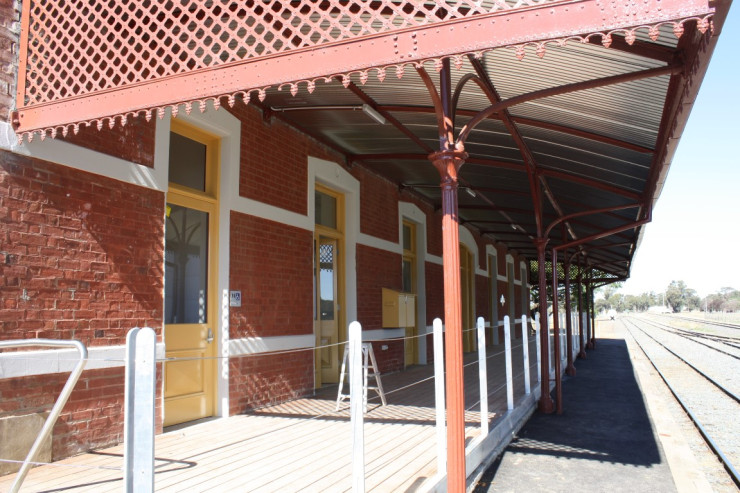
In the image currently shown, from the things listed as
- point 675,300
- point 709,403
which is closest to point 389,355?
point 709,403

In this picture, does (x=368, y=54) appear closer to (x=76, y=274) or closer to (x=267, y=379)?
(x=76, y=274)

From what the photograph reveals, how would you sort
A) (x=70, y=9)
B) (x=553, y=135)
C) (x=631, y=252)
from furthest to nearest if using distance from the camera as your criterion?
(x=631, y=252), (x=553, y=135), (x=70, y=9)

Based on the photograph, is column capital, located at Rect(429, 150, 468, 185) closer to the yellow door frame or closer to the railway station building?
the railway station building

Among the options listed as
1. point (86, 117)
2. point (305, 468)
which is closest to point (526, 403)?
point (305, 468)

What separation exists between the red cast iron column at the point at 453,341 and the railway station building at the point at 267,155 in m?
0.02

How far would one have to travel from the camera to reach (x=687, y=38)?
413 centimetres

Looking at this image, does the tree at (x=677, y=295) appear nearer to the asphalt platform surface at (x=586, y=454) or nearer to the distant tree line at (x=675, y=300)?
the distant tree line at (x=675, y=300)

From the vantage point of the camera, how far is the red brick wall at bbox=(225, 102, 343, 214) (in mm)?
6883

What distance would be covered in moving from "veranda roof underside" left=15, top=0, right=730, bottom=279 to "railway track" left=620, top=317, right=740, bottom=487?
3.26 m

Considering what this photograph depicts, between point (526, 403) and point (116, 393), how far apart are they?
16.9 ft

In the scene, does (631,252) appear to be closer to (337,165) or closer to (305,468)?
(337,165)

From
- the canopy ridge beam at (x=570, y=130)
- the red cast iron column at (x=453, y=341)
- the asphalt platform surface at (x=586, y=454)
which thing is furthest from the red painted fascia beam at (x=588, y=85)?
the asphalt platform surface at (x=586, y=454)

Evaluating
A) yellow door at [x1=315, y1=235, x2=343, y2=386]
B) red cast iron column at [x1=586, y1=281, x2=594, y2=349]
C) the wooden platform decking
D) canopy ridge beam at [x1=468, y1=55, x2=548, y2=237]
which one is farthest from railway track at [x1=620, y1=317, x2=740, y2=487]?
yellow door at [x1=315, y1=235, x2=343, y2=386]

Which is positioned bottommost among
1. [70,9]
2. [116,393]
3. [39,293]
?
[116,393]
